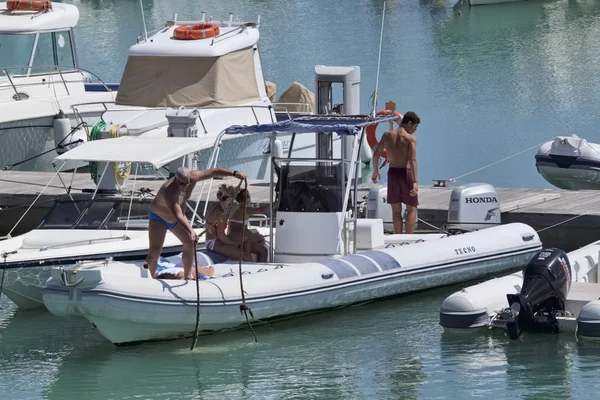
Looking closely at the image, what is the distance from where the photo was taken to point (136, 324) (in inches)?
434

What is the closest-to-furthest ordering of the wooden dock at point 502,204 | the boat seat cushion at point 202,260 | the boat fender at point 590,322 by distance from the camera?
the boat fender at point 590,322 < the boat seat cushion at point 202,260 < the wooden dock at point 502,204

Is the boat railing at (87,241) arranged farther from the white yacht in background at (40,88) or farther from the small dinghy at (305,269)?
the white yacht in background at (40,88)

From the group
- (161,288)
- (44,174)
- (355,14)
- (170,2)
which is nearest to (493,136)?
(44,174)

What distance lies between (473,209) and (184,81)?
19.3 feet

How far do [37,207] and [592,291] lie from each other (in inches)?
289

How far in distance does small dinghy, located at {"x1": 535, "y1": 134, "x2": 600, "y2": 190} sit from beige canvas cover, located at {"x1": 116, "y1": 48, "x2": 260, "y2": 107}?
494 cm

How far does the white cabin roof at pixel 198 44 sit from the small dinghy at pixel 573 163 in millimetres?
4989

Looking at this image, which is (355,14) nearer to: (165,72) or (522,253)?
(165,72)

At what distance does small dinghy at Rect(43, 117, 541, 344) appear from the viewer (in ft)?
35.4

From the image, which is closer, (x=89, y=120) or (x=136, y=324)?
(x=136, y=324)

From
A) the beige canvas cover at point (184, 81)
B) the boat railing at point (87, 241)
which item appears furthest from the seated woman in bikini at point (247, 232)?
the beige canvas cover at point (184, 81)

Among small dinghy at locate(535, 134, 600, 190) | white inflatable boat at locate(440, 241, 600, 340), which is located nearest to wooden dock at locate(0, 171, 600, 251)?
white inflatable boat at locate(440, 241, 600, 340)

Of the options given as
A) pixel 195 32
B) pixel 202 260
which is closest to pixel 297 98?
pixel 195 32

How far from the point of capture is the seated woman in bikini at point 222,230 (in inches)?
478
